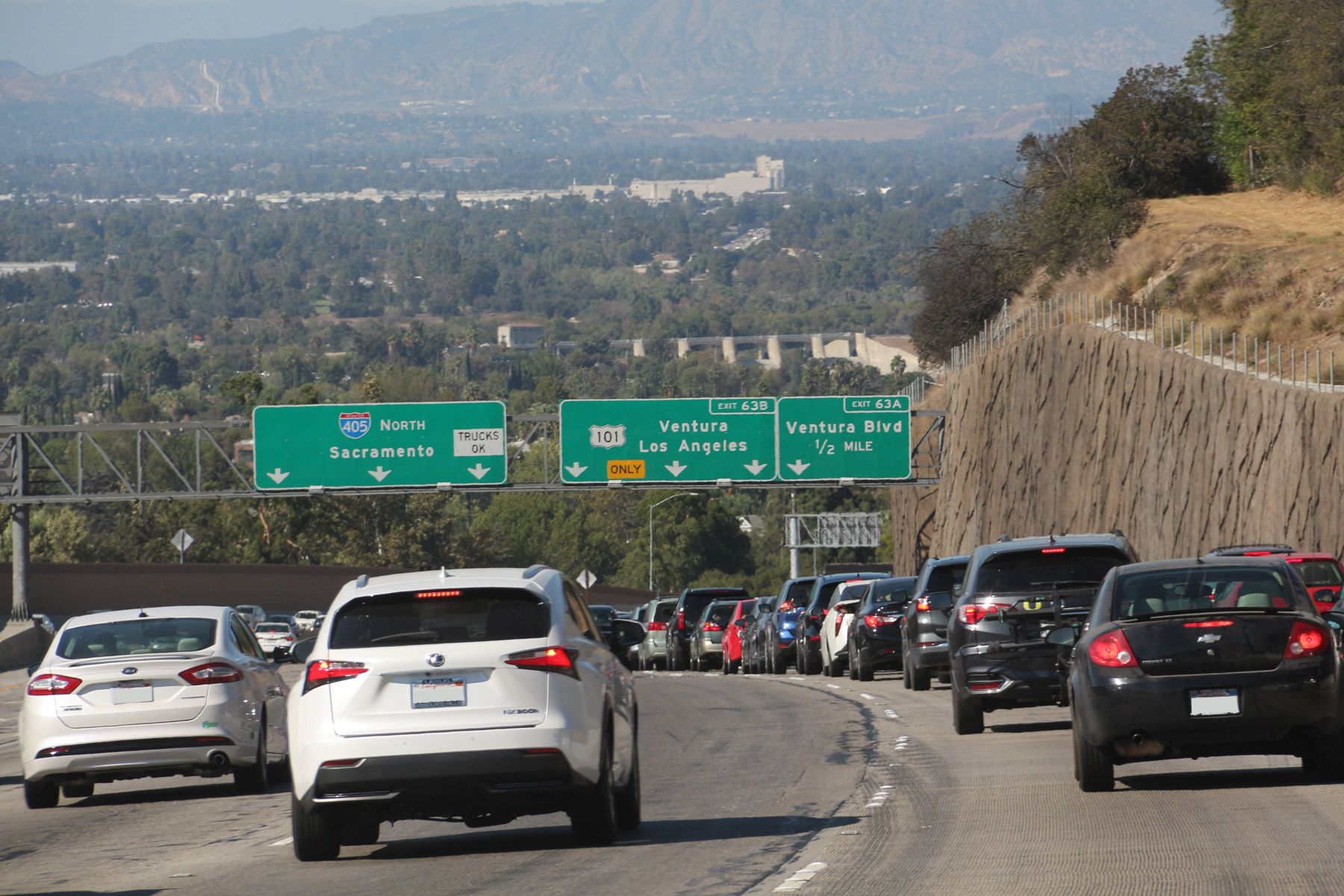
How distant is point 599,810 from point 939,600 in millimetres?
10729

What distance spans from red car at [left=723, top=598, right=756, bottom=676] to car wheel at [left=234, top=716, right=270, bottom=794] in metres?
21.2

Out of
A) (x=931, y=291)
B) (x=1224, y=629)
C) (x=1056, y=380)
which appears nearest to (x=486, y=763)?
(x=1224, y=629)

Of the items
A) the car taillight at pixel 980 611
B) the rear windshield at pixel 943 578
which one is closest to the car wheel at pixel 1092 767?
the car taillight at pixel 980 611

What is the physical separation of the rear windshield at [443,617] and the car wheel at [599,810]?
85 cm

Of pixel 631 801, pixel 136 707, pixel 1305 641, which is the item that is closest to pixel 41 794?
pixel 136 707

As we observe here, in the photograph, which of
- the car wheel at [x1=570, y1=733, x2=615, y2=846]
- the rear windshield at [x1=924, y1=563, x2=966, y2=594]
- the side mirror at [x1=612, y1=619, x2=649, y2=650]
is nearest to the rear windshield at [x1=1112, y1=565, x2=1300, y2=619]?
the side mirror at [x1=612, y1=619, x2=649, y2=650]

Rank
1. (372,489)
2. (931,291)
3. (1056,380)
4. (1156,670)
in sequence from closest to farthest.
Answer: (1156,670) < (1056,380) < (372,489) < (931,291)

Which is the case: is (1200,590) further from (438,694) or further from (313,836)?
(313,836)

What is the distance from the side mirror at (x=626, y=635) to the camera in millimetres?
13477

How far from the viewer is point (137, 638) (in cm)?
1614

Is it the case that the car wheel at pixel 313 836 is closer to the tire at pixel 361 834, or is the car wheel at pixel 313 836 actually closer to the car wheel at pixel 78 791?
the tire at pixel 361 834

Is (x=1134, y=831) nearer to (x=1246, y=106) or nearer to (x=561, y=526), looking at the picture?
(x=1246, y=106)

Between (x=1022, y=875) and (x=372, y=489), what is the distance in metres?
41.3

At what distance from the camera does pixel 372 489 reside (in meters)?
50.2
